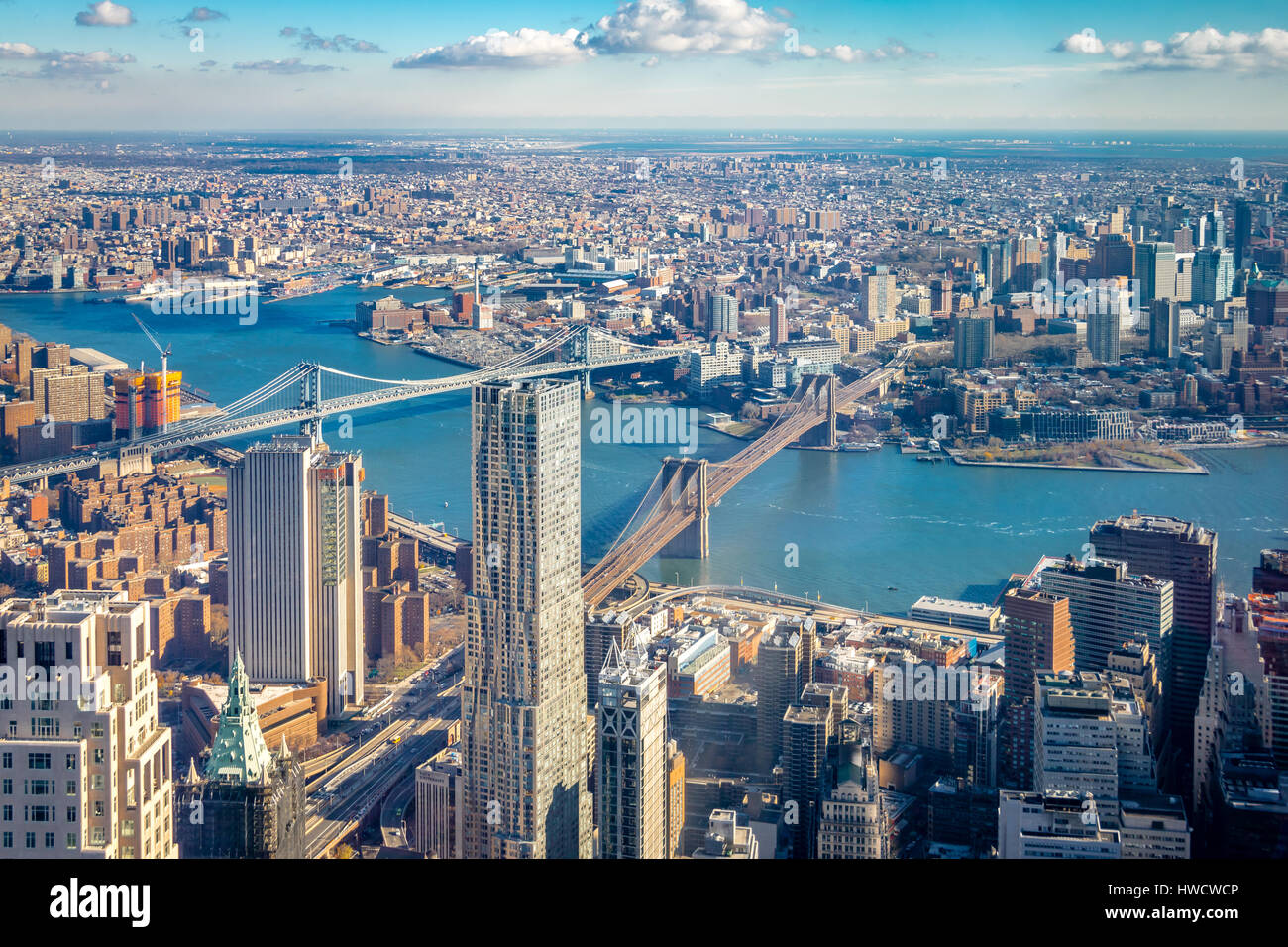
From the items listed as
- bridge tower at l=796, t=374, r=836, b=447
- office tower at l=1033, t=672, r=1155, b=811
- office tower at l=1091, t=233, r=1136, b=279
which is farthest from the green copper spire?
office tower at l=1091, t=233, r=1136, b=279

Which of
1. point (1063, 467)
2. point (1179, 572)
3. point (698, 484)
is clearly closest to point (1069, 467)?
point (1063, 467)

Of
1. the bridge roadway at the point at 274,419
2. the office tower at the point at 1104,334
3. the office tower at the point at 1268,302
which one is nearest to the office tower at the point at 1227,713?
the bridge roadway at the point at 274,419

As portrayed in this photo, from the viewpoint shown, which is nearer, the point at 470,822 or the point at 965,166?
the point at 470,822

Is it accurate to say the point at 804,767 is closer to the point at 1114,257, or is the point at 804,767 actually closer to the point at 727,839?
the point at 727,839

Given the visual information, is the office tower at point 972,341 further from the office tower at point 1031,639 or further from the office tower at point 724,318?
the office tower at point 1031,639

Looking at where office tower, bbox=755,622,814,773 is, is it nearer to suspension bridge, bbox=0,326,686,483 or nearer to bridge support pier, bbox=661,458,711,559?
bridge support pier, bbox=661,458,711,559
